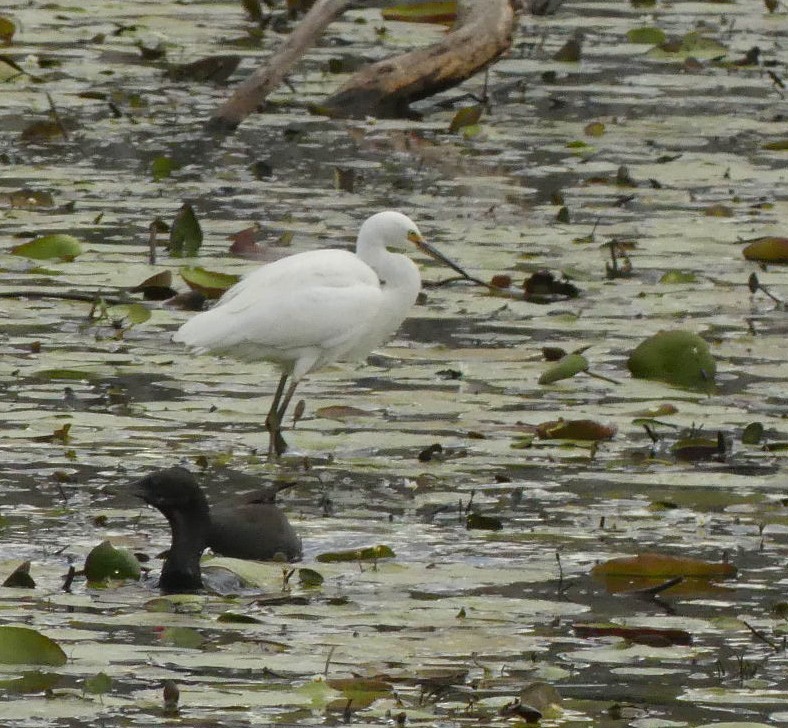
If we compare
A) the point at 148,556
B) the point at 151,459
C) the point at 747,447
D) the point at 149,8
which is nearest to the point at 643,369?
the point at 747,447

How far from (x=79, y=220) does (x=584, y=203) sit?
2774 mm

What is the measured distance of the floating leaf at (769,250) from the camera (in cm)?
1059

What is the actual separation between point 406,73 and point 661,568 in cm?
865

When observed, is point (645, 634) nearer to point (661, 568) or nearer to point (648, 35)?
point (661, 568)

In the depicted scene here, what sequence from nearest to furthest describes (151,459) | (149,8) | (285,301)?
(151,459)
(285,301)
(149,8)

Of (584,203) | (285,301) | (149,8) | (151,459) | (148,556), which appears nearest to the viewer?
(148,556)

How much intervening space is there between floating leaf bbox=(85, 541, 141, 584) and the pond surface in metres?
0.04

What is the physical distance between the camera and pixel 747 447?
24.9ft

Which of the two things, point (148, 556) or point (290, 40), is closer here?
point (148, 556)

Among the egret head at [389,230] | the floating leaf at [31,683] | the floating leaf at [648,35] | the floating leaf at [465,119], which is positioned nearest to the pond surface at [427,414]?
the floating leaf at [31,683]

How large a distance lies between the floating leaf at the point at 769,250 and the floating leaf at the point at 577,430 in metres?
3.23

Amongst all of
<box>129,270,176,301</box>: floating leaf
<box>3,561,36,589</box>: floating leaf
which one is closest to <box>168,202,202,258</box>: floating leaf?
<box>129,270,176,301</box>: floating leaf

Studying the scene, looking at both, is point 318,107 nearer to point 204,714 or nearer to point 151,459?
point 151,459

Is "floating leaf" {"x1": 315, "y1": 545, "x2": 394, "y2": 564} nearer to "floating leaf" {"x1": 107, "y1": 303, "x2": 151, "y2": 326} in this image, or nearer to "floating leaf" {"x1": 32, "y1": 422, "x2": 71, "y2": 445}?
"floating leaf" {"x1": 32, "y1": 422, "x2": 71, "y2": 445}
